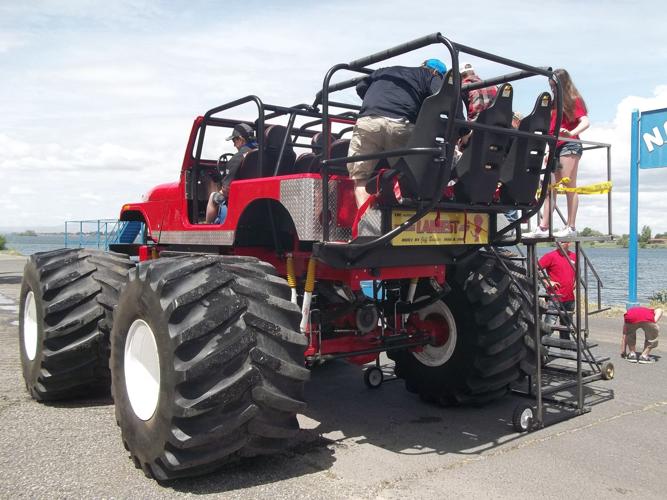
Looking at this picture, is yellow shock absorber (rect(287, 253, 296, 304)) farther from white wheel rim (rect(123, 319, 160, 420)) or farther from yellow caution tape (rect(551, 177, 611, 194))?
yellow caution tape (rect(551, 177, 611, 194))

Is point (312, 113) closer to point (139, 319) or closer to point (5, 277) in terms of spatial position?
point (139, 319)

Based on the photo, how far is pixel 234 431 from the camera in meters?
3.89

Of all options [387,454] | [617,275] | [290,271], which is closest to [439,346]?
[387,454]

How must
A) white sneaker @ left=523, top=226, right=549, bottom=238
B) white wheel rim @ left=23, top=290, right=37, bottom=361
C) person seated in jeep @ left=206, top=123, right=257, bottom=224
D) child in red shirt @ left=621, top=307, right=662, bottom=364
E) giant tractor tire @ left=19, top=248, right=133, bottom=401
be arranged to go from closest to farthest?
white sneaker @ left=523, top=226, right=549, bottom=238 < giant tractor tire @ left=19, top=248, right=133, bottom=401 < person seated in jeep @ left=206, top=123, right=257, bottom=224 < white wheel rim @ left=23, top=290, right=37, bottom=361 < child in red shirt @ left=621, top=307, right=662, bottom=364

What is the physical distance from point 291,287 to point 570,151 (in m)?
2.93

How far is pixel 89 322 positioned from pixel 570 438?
13.5 ft

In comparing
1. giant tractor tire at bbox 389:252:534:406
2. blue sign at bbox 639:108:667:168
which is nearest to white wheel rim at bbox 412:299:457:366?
giant tractor tire at bbox 389:252:534:406

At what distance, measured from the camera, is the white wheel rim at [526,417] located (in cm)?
517

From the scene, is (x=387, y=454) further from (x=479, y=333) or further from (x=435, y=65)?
(x=435, y=65)

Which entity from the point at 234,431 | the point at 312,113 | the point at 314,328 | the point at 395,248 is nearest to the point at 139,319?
the point at 234,431

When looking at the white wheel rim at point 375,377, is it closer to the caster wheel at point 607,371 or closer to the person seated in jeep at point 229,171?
the person seated in jeep at point 229,171

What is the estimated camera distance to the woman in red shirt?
5680 millimetres

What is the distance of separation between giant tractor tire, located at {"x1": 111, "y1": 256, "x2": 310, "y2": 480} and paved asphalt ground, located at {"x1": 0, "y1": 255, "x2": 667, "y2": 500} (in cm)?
25

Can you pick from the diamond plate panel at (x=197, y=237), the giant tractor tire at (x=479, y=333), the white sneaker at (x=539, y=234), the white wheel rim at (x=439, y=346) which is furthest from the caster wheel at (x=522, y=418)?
the diamond plate panel at (x=197, y=237)
